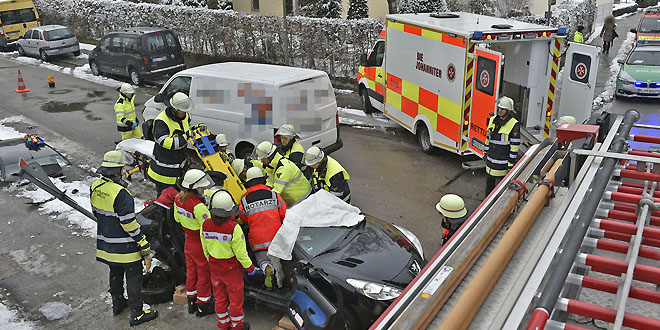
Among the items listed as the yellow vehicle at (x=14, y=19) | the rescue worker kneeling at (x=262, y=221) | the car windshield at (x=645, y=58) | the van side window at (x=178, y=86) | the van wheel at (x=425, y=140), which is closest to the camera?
the rescue worker kneeling at (x=262, y=221)

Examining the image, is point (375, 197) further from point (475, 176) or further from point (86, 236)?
point (86, 236)

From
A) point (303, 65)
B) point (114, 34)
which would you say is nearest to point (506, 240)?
point (303, 65)

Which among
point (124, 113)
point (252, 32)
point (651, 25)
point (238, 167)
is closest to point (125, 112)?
point (124, 113)

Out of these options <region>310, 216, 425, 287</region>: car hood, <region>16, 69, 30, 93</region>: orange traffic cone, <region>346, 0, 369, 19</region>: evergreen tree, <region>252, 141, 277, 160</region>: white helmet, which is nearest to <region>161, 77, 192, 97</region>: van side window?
<region>252, 141, 277, 160</region>: white helmet

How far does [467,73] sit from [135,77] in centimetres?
1185

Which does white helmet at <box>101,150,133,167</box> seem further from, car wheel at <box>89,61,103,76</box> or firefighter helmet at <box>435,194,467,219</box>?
car wheel at <box>89,61,103,76</box>

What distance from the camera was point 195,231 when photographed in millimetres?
5410

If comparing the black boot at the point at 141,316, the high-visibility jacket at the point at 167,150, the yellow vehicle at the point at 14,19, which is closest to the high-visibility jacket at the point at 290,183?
the high-visibility jacket at the point at 167,150

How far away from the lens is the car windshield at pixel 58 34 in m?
21.5

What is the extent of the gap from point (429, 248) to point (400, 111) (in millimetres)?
4694

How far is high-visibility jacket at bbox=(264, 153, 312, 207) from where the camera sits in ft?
21.0

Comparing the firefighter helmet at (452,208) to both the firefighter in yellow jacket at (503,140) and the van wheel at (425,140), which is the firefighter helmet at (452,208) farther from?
the van wheel at (425,140)

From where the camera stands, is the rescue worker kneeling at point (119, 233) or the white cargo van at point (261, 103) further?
the white cargo van at point (261, 103)

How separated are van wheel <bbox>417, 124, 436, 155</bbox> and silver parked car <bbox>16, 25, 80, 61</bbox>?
54.8 ft
